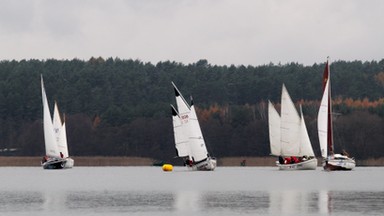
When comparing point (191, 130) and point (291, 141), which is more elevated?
point (191, 130)

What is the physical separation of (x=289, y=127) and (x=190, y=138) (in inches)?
504

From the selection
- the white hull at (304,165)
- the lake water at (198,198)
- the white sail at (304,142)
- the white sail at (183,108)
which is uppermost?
the white sail at (183,108)

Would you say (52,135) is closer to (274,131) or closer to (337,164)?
(274,131)

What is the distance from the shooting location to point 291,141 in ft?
431

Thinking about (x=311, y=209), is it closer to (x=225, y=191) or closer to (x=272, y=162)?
(x=225, y=191)

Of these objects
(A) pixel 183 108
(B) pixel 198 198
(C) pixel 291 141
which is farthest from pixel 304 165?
(B) pixel 198 198

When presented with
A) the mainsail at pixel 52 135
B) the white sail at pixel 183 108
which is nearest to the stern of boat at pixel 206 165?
the white sail at pixel 183 108

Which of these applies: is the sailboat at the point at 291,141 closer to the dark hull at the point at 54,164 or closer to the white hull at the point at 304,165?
the white hull at the point at 304,165

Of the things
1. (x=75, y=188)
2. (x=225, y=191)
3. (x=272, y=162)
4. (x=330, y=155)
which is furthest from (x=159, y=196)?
(x=272, y=162)

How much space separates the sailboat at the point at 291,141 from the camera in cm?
13138

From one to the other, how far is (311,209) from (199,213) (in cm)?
694

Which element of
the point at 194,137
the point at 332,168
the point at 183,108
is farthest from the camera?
the point at 332,168

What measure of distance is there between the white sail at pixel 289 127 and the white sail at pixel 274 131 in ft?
7.63

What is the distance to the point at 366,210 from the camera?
215 ft
